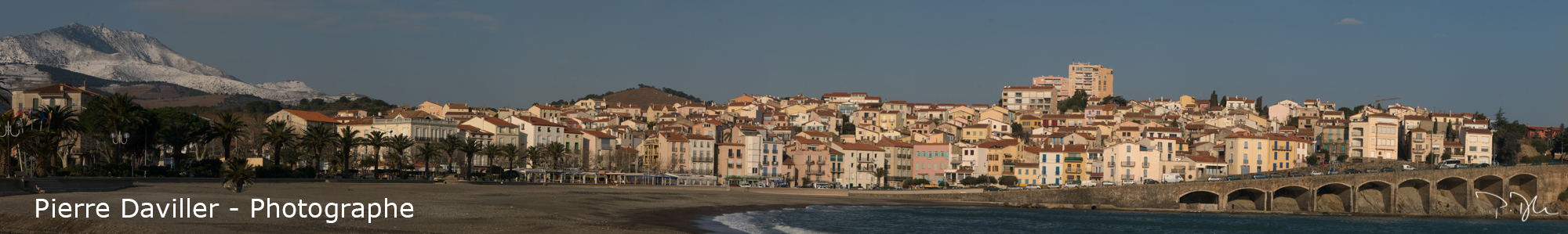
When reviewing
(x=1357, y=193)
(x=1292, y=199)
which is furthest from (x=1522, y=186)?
(x=1292, y=199)

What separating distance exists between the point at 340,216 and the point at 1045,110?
14796 cm

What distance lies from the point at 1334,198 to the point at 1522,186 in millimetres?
12246

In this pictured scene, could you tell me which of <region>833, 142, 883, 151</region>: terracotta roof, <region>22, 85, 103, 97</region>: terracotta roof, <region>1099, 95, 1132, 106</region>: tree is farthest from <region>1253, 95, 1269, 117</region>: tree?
<region>22, 85, 103, 97</region>: terracotta roof

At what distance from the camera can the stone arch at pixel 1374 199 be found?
74.1 m

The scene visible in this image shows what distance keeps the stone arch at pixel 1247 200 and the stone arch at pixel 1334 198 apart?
10.6 ft

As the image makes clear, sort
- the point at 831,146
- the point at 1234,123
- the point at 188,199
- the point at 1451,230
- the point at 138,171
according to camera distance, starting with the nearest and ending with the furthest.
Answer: the point at 188,199 < the point at 138,171 < the point at 1451,230 < the point at 831,146 < the point at 1234,123

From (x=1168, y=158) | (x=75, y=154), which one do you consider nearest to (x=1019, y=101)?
(x=1168, y=158)

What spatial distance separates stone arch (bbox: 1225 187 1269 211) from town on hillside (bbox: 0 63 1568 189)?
14.1ft

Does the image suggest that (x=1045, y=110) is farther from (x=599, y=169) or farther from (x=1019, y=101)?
(x=599, y=169)

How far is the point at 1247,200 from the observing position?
74.8 m

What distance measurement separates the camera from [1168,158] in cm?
9144

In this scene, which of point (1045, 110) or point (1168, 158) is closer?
point (1168, 158)

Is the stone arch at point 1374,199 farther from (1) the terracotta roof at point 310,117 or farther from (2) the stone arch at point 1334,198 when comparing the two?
(1) the terracotta roof at point 310,117

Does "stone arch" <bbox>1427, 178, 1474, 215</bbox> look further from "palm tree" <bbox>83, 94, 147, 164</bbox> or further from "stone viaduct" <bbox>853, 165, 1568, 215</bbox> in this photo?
"palm tree" <bbox>83, 94, 147, 164</bbox>
